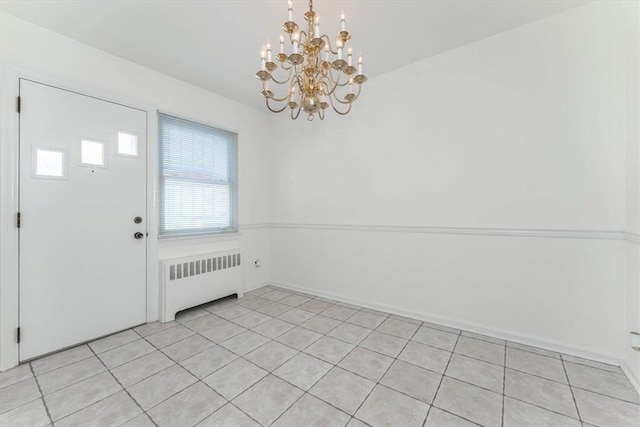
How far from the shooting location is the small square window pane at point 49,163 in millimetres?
2133

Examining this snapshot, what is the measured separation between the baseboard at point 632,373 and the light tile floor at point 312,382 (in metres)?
0.04

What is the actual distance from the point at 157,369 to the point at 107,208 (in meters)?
1.57

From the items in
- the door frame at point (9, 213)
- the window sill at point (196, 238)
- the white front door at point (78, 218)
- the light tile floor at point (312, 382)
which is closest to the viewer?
the light tile floor at point (312, 382)

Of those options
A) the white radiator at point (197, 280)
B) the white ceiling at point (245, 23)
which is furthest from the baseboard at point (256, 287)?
the white ceiling at point (245, 23)

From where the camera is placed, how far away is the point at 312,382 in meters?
1.79

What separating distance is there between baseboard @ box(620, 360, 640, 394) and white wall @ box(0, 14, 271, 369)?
3.76m

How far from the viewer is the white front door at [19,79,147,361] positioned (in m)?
2.10

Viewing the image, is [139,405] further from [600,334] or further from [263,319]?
[600,334]

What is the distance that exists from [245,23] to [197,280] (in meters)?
2.67

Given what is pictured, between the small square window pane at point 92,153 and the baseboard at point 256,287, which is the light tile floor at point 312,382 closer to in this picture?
the baseboard at point 256,287

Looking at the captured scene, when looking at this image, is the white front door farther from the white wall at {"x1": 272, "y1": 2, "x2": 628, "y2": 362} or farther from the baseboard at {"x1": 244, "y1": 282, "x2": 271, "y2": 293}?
the white wall at {"x1": 272, "y1": 2, "x2": 628, "y2": 362}

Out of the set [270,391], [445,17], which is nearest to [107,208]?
[270,391]

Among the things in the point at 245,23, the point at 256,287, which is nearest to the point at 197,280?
the point at 256,287

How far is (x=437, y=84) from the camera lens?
2.64 m
